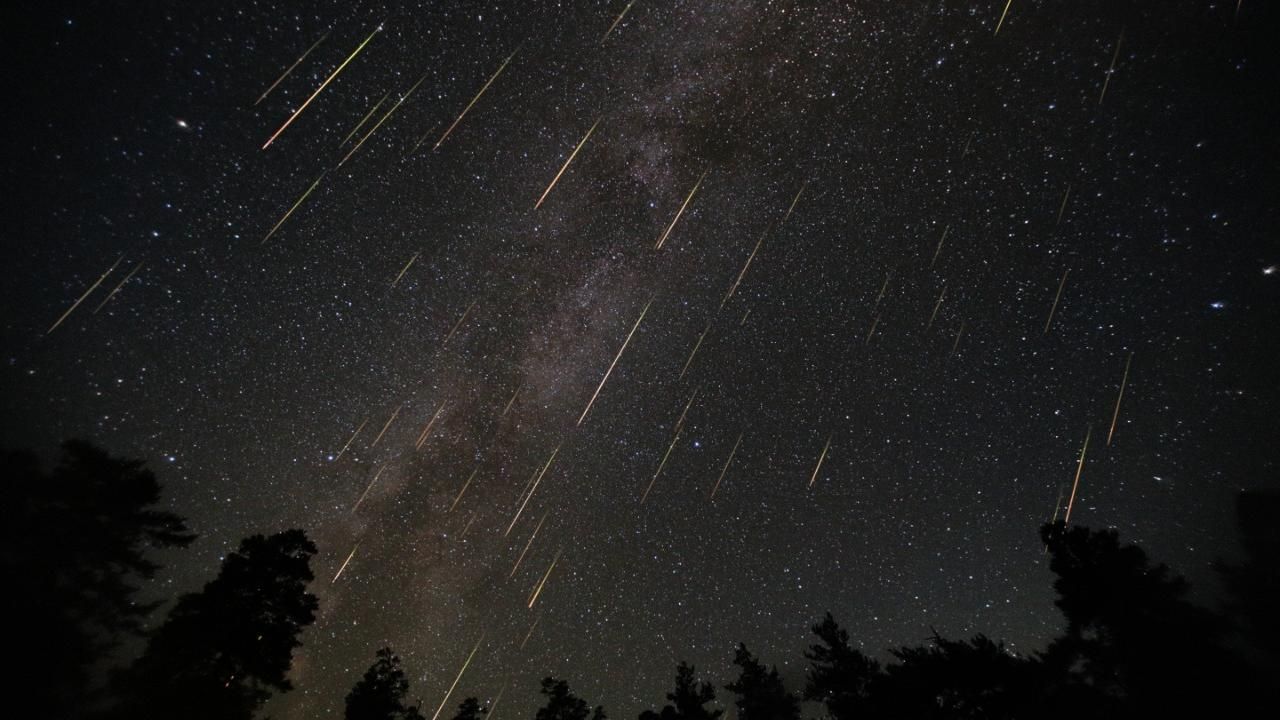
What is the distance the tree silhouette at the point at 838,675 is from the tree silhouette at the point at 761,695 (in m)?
4.07

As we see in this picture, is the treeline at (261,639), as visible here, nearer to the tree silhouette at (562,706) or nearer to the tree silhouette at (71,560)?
the tree silhouette at (71,560)

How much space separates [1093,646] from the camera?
1146 cm

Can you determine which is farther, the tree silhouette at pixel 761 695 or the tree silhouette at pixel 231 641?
the tree silhouette at pixel 761 695

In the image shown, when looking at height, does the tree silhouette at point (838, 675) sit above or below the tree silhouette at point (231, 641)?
above

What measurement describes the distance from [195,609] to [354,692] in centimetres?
942

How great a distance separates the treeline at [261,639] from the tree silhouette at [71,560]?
0.10 feet

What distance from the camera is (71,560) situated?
1198cm

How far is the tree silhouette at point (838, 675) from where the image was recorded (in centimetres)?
1334

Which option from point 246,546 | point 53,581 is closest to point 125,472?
point 53,581

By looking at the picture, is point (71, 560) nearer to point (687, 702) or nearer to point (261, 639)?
point (261, 639)

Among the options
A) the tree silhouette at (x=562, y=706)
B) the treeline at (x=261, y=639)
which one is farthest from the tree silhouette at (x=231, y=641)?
the tree silhouette at (x=562, y=706)

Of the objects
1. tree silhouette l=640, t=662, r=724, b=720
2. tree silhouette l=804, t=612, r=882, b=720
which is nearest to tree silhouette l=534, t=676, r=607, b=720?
tree silhouette l=640, t=662, r=724, b=720

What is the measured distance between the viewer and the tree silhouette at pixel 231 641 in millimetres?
11391

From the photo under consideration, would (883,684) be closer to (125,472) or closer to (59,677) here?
(59,677)
